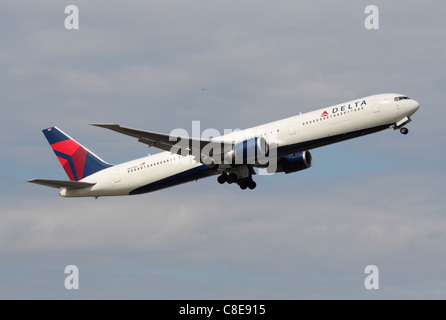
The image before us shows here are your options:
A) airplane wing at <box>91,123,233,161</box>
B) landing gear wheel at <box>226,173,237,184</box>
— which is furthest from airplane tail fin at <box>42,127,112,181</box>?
landing gear wheel at <box>226,173,237,184</box>

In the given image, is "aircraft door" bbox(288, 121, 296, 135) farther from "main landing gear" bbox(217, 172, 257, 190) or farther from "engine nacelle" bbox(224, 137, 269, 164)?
"main landing gear" bbox(217, 172, 257, 190)

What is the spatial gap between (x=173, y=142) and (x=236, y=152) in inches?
178

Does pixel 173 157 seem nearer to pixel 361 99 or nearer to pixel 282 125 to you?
pixel 282 125

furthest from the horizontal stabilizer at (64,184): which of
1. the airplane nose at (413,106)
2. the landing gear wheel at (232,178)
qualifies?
the airplane nose at (413,106)

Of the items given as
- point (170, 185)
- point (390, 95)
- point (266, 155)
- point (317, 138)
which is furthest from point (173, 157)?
point (390, 95)

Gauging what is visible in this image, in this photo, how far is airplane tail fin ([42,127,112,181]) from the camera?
64875 mm

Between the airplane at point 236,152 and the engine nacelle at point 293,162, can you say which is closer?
the airplane at point 236,152

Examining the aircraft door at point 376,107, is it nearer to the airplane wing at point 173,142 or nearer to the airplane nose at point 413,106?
the airplane nose at point 413,106

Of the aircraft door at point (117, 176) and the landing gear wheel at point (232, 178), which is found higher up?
the aircraft door at point (117, 176)

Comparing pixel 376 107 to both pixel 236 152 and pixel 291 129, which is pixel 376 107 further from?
pixel 236 152

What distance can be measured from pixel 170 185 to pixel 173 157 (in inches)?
88.6

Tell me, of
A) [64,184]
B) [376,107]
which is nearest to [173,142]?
[64,184]

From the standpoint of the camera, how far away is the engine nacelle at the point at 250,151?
5553 cm

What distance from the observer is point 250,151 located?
183ft
